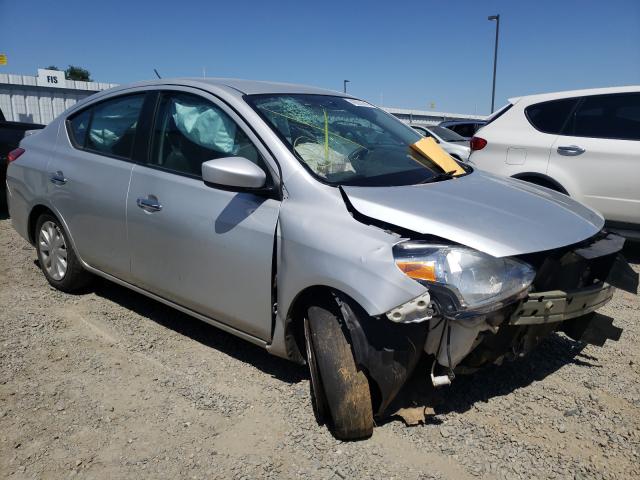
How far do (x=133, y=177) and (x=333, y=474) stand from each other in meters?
2.20

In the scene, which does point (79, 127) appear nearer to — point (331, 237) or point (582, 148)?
point (331, 237)

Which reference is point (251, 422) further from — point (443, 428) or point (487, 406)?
point (487, 406)

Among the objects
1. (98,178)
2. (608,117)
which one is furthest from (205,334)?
(608,117)

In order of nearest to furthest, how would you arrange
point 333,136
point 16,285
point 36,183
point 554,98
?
point 333,136, point 36,183, point 16,285, point 554,98

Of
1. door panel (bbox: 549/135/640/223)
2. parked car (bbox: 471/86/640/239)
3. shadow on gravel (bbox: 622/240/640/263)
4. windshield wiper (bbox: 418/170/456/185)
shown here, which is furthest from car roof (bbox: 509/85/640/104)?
windshield wiper (bbox: 418/170/456/185)

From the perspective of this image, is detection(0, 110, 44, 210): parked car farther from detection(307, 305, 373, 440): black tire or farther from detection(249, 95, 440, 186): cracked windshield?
detection(307, 305, 373, 440): black tire

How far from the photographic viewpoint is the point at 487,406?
2.82m

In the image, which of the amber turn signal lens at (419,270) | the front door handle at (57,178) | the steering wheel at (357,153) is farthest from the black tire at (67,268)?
the amber turn signal lens at (419,270)

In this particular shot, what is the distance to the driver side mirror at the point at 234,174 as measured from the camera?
2.66m

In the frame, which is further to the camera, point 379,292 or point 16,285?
point 16,285

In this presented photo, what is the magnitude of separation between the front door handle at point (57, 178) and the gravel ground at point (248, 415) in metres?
1.01

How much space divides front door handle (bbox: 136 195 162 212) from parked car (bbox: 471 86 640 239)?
4.06m

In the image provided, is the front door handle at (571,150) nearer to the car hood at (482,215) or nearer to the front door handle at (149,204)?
the car hood at (482,215)

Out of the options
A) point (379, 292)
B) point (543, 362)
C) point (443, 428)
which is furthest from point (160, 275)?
point (543, 362)
